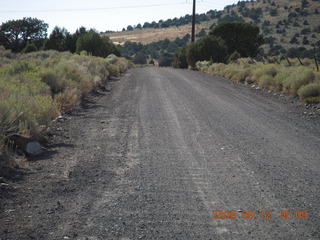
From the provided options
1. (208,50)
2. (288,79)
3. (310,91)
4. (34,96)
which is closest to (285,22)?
(208,50)

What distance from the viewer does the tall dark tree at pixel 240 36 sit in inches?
2122

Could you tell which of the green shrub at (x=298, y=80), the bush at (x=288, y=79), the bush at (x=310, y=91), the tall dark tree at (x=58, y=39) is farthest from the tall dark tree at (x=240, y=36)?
the bush at (x=310, y=91)

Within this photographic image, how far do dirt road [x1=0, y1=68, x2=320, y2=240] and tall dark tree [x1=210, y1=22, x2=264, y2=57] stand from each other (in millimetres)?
44113

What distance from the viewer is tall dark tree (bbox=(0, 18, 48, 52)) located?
204 ft

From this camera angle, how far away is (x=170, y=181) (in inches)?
239

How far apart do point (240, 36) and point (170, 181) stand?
5079 cm

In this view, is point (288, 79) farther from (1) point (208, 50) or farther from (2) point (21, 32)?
(2) point (21, 32)

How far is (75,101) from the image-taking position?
45.0 feet

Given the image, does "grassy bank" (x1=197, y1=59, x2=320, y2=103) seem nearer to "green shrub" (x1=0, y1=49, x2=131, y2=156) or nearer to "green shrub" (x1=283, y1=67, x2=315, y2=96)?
"green shrub" (x1=283, y1=67, x2=315, y2=96)

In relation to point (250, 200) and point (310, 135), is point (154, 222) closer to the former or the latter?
point (250, 200)

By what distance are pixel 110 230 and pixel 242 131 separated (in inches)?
236

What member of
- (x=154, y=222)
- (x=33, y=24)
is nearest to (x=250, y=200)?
(x=154, y=222)

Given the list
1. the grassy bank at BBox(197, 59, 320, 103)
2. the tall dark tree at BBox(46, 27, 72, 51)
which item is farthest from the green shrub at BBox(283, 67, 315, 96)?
the tall dark tree at BBox(46, 27, 72, 51)

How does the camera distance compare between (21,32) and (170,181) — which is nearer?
(170,181)
